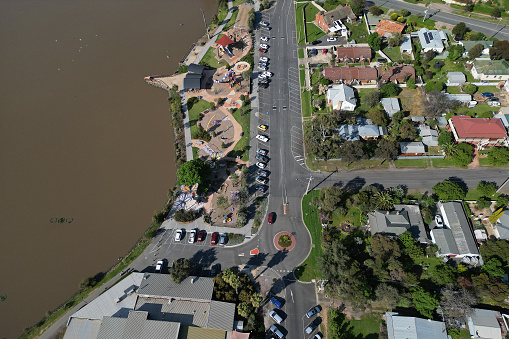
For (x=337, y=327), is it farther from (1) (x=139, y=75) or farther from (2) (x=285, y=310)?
(1) (x=139, y=75)

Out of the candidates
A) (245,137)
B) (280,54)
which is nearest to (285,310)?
(245,137)

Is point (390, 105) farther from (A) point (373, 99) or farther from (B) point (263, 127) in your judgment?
(B) point (263, 127)

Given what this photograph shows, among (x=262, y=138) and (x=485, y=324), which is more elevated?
(x=262, y=138)

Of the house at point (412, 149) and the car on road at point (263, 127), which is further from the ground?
the car on road at point (263, 127)

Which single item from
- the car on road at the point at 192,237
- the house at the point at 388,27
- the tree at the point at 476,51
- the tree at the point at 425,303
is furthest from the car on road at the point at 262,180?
the tree at the point at 476,51

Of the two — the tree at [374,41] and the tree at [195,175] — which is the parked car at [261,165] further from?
the tree at [374,41]

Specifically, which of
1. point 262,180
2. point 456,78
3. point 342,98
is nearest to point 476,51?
point 456,78

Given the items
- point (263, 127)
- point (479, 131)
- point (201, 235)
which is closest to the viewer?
point (201, 235)
